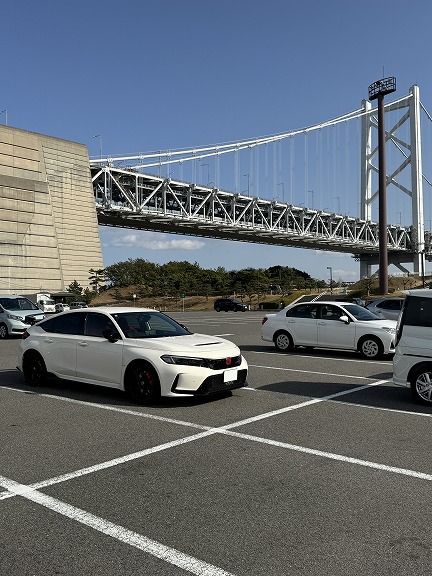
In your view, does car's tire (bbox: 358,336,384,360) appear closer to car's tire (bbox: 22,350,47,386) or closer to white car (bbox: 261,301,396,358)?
white car (bbox: 261,301,396,358)

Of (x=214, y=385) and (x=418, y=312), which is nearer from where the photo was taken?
(x=214, y=385)

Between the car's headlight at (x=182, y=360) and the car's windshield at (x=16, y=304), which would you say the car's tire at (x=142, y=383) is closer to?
the car's headlight at (x=182, y=360)

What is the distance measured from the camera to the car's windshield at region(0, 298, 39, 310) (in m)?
21.4

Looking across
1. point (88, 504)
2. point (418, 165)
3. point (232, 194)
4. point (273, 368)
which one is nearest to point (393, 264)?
point (418, 165)

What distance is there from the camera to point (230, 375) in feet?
26.7

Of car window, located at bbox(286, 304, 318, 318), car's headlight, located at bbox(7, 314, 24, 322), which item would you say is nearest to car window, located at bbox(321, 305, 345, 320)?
car window, located at bbox(286, 304, 318, 318)

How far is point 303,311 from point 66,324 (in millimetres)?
7187

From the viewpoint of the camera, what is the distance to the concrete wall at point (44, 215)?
60.6 metres

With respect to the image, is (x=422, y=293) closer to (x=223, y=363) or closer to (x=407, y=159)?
(x=223, y=363)

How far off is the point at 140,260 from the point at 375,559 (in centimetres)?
10212

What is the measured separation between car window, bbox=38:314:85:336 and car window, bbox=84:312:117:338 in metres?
0.12

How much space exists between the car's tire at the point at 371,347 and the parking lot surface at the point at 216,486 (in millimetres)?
4992

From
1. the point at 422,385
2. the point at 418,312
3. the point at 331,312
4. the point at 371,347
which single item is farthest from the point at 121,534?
the point at 331,312

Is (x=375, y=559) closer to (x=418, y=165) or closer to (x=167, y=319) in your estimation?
(x=167, y=319)
